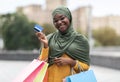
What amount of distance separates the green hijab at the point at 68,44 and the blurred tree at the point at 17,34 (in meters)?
30.9

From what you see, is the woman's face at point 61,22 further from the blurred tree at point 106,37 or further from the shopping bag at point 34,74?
the blurred tree at point 106,37

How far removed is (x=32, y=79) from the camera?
344 cm

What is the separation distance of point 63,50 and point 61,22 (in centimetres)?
22

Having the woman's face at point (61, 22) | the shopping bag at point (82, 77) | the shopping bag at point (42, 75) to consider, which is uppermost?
the woman's face at point (61, 22)

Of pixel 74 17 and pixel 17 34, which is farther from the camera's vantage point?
pixel 74 17

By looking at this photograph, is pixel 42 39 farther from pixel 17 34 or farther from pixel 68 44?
pixel 17 34

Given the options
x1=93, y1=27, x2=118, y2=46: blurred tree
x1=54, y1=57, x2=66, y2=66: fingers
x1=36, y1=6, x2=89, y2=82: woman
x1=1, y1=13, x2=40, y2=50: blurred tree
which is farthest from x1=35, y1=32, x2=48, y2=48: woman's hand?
x1=93, y1=27, x2=118, y2=46: blurred tree

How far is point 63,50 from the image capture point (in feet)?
11.7

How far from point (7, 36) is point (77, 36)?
31.4 m

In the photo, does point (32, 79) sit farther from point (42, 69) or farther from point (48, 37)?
point (48, 37)

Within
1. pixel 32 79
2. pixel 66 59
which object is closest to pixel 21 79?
pixel 32 79

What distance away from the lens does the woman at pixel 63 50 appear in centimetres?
355

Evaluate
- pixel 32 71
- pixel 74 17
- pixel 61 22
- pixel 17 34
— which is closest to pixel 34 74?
pixel 32 71

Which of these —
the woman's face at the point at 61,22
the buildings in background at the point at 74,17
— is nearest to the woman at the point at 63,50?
the woman's face at the point at 61,22
